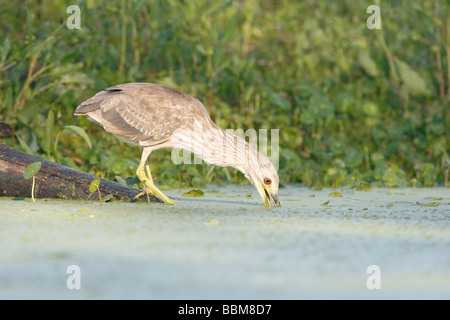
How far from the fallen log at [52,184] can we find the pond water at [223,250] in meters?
0.14

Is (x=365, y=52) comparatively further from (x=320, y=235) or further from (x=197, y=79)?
(x=320, y=235)

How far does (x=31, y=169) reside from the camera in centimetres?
492

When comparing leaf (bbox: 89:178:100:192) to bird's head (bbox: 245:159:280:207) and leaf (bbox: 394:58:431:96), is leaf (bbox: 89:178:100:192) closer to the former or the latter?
bird's head (bbox: 245:159:280:207)

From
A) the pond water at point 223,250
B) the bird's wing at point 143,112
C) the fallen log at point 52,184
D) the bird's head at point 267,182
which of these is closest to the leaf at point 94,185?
the pond water at point 223,250

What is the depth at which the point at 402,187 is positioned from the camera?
6.54m

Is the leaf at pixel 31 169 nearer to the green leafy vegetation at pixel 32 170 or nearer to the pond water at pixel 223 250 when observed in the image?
the green leafy vegetation at pixel 32 170

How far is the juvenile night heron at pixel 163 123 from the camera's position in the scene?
17.7ft

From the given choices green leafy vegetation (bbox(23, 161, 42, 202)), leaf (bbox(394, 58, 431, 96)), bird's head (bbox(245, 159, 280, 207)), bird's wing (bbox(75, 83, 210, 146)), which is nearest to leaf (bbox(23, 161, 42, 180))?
green leafy vegetation (bbox(23, 161, 42, 202))

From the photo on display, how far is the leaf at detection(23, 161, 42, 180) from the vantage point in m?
4.89

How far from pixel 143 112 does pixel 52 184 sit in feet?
2.66

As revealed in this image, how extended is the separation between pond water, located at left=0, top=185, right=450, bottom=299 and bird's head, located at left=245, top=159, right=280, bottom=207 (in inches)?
4.6

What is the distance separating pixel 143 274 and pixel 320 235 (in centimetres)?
117

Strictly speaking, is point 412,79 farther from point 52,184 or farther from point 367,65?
point 52,184

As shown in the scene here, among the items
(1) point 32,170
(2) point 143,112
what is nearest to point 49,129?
(2) point 143,112
